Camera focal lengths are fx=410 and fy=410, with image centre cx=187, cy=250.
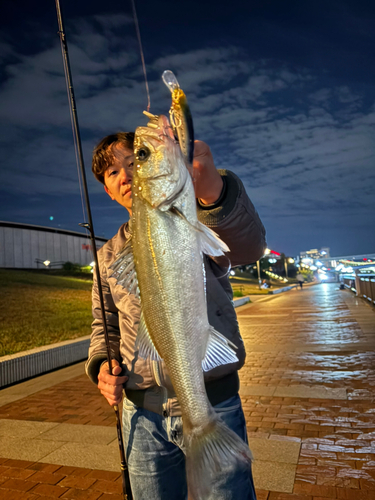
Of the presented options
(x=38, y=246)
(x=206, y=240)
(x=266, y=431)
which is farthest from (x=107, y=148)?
(x=38, y=246)

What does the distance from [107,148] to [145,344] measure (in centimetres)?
141

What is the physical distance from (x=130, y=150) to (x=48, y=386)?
6822mm

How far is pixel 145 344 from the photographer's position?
1.60 meters

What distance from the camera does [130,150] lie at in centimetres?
251

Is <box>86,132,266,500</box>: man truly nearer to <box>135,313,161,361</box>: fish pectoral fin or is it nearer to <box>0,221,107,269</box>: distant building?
<box>135,313,161,361</box>: fish pectoral fin

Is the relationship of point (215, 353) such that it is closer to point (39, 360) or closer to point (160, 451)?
point (160, 451)

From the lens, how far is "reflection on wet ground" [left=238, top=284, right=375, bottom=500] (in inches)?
157

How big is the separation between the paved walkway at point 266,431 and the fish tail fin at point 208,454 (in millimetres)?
2763

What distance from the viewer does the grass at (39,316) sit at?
10.7 metres

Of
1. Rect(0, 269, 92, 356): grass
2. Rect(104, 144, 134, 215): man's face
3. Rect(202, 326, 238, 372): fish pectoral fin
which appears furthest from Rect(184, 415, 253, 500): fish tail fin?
Rect(0, 269, 92, 356): grass

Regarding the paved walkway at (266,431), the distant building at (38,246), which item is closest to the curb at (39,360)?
the paved walkway at (266,431)

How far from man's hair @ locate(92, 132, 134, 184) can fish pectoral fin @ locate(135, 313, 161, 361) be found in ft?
4.15

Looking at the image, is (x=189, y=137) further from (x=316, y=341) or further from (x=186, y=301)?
(x=316, y=341)

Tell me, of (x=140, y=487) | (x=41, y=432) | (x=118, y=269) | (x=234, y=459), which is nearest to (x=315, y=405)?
(x=41, y=432)
